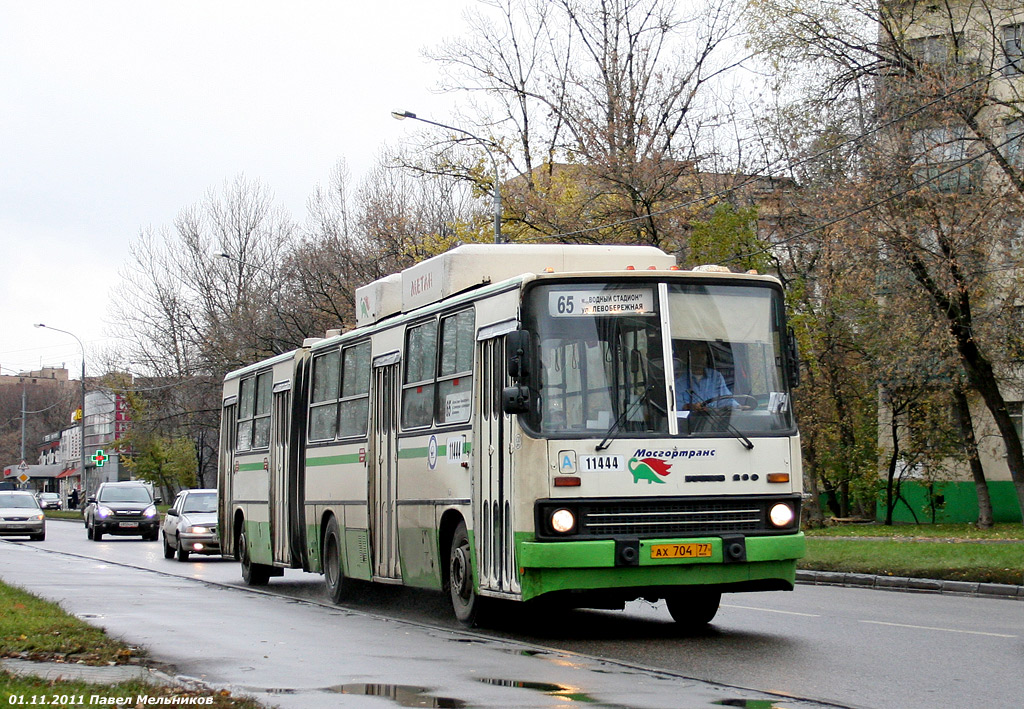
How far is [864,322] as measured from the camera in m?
31.0

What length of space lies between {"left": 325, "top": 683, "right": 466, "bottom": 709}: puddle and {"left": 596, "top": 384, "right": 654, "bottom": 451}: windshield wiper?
3248 millimetres

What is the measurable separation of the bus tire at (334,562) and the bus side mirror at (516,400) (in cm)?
584

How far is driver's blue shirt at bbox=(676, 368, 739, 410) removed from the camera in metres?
12.0

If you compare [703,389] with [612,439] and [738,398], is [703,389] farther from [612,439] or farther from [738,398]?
[612,439]

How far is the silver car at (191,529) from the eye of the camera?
3023 cm

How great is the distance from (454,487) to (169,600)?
5414 millimetres

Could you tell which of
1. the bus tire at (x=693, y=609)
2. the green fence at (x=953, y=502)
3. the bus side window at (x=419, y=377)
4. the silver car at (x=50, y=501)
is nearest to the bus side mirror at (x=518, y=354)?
the bus side window at (x=419, y=377)

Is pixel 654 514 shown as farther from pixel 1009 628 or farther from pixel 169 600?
pixel 169 600

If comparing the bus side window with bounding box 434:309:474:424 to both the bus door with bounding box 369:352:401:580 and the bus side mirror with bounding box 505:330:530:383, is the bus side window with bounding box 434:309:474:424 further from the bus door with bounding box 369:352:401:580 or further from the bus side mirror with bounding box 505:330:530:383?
the bus side mirror with bounding box 505:330:530:383

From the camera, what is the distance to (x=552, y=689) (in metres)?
8.91

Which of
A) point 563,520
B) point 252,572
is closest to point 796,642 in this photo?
point 563,520

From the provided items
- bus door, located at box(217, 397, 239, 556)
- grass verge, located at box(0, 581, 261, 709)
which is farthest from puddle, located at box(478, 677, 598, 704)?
bus door, located at box(217, 397, 239, 556)

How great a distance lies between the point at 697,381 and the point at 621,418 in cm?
76

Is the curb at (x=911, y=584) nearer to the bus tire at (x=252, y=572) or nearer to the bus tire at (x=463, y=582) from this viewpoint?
the bus tire at (x=463, y=582)
